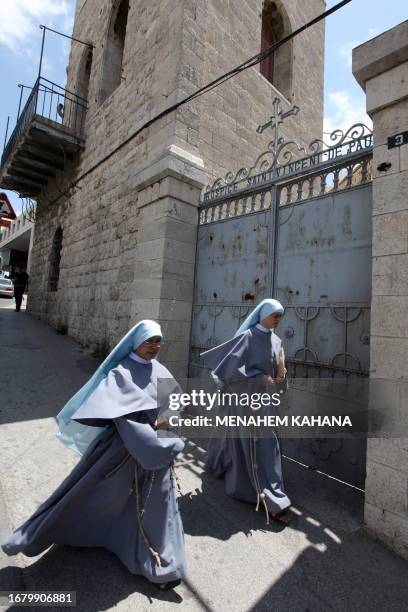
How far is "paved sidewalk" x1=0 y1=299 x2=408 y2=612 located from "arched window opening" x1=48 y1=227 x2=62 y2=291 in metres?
7.43

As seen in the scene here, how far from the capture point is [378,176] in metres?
2.64

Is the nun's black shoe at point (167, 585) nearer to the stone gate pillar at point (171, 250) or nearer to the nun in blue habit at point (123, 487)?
the nun in blue habit at point (123, 487)

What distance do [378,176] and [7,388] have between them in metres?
5.26

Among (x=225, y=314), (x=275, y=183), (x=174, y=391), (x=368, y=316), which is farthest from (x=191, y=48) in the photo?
(x=174, y=391)

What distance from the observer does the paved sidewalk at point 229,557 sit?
1.84m

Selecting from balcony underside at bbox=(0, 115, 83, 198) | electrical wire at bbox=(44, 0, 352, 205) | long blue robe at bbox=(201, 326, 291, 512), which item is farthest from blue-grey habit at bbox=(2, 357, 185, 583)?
balcony underside at bbox=(0, 115, 83, 198)

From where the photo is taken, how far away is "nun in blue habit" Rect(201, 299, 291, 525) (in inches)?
107

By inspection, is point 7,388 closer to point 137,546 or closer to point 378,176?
point 137,546

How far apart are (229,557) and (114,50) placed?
1059cm

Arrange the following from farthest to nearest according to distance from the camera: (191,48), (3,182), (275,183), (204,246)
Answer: (3,182)
(191,48)
(204,246)
(275,183)

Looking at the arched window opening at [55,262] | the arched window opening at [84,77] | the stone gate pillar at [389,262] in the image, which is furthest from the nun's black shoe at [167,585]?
the arched window opening at [84,77]

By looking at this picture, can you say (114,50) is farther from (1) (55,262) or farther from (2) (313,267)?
(2) (313,267)

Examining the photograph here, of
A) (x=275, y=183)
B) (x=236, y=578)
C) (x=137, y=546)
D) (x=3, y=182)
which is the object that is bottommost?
(x=236, y=578)

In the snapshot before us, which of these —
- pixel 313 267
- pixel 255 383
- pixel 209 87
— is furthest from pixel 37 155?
pixel 255 383
